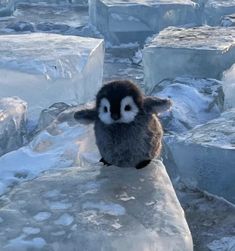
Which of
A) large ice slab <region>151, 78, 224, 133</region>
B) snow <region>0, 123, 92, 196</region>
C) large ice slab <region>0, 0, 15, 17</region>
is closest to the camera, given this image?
snow <region>0, 123, 92, 196</region>

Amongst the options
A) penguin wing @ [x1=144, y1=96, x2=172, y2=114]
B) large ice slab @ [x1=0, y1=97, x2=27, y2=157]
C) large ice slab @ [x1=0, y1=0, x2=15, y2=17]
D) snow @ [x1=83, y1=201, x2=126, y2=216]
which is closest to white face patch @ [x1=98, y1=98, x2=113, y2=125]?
penguin wing @ [x1=144, y1=96, x2=172, y2=114]

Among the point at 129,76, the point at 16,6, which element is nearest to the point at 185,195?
the point at 129,76

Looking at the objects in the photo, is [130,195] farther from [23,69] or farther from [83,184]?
[23,69]

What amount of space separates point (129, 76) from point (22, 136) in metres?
1.70

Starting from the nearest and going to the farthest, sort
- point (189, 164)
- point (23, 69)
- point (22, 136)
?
point (189, 164), point (22, 136), point (23, 69)

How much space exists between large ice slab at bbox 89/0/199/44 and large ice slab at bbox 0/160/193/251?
3.72 metres

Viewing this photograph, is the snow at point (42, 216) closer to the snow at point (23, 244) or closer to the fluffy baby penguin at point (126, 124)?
the snow at point (23, 244)

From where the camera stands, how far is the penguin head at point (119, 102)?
2150mm

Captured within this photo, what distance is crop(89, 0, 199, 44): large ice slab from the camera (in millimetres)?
5777

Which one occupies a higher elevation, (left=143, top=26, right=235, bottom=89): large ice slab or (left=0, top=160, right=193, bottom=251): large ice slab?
(left=0, top=160, right=193, bottom=251): large ice slab

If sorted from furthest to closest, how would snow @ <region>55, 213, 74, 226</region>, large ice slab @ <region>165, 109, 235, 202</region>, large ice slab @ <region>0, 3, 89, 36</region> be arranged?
large ice slab @ <region>0, 3, 89, 36</region>
large ice slab @ <region>165, 109, 235, 202</region>
snow @ <region>55, 213, 74, 226</region>

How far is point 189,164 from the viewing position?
2.75 m

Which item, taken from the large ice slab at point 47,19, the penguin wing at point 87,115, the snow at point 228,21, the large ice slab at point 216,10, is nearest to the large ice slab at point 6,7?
the large ice slab at point 47,19

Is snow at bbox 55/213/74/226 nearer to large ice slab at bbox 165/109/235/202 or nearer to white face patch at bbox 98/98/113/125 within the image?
white face patch at bbox 98/98/113/125
